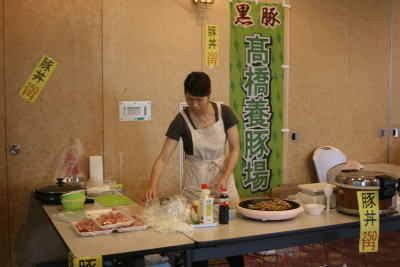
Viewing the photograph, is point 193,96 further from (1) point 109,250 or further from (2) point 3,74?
(2) point 3,74

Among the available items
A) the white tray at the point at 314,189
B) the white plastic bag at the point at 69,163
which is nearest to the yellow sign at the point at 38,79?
the white plastic bag at the point at 69,163

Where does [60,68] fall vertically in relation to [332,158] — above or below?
above

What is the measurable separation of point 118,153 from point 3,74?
127cm

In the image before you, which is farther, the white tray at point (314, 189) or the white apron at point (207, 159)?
the white apron at point (207, 159)

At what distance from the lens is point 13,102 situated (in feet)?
12.9

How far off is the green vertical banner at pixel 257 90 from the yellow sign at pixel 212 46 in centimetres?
19

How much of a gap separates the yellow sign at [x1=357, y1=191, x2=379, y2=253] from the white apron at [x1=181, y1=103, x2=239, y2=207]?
1.00 meters

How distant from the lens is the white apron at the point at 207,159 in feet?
10.9

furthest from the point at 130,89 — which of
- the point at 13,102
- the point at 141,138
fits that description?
the point at 13,102

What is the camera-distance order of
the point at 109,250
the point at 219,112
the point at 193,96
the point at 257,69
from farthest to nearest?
the point at 257,69 → the point at 219,112 → the point at 193,96 → the point at 109,250

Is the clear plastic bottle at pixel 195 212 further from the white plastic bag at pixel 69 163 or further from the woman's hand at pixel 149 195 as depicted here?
the white plastic bag at pixel 69 163

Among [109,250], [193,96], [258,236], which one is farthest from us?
[193,96]

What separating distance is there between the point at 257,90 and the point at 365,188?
2.41m

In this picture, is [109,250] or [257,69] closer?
[109,250]
